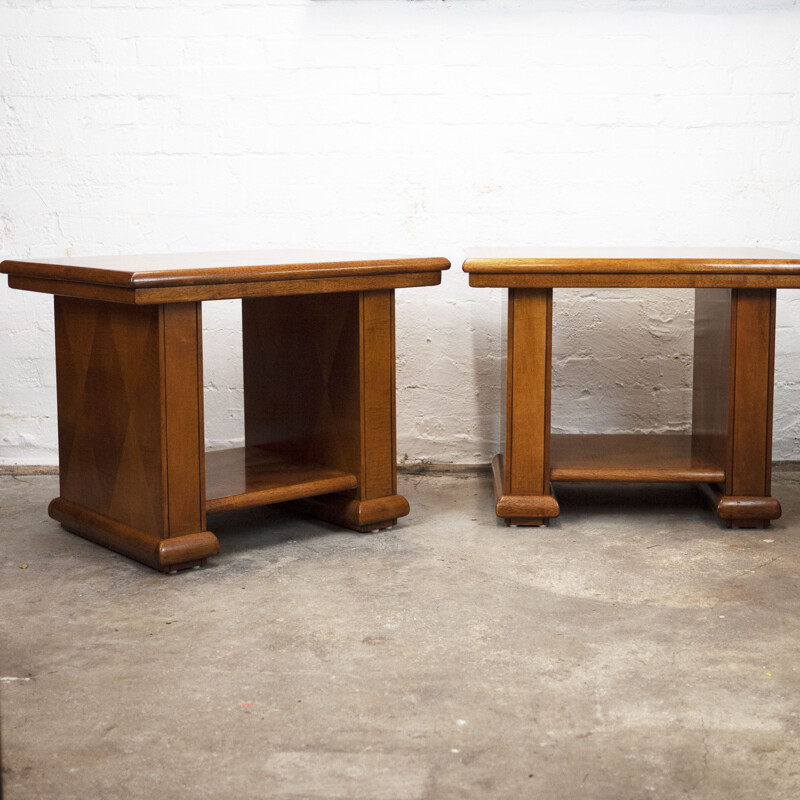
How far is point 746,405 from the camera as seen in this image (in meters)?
2.69

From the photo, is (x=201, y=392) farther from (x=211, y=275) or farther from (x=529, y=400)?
(x=529, y=400)

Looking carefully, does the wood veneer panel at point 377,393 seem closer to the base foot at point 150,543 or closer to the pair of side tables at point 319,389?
the pair of side tables at point 319,389

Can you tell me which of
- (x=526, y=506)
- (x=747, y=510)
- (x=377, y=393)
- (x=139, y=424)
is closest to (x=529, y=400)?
(x=526, y=506)

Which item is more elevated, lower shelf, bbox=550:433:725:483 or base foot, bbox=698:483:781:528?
lower shelf, bbox=550:433:725:483

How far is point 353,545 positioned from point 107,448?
63 cm

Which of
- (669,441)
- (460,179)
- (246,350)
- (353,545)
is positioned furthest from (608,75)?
(353,545)

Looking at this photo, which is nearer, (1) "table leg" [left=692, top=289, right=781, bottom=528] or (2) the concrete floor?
(2) the concrete floor

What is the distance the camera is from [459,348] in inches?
135

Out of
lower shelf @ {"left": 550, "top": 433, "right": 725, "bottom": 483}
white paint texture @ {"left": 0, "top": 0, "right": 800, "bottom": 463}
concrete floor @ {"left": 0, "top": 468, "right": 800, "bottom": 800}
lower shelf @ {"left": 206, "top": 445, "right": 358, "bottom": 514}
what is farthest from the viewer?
white paint texture @ {"left": 0, "top": 0, "right": 800, "bottom": 463}

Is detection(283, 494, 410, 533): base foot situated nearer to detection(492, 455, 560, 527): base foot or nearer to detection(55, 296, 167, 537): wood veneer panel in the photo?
detection(492, 455, 560, 527): base foot

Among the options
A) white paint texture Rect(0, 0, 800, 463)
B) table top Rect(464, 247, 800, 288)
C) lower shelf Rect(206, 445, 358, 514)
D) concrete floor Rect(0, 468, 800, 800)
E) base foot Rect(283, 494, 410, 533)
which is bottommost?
concrete floor Rect(0, 468, 800, 800)

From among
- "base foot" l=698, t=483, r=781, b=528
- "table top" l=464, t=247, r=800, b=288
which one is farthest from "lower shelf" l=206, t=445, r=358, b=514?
"base foot" l=698, t=483, r=781, b=528

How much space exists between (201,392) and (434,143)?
1.35 m

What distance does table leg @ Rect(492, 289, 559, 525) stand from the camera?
266cm
